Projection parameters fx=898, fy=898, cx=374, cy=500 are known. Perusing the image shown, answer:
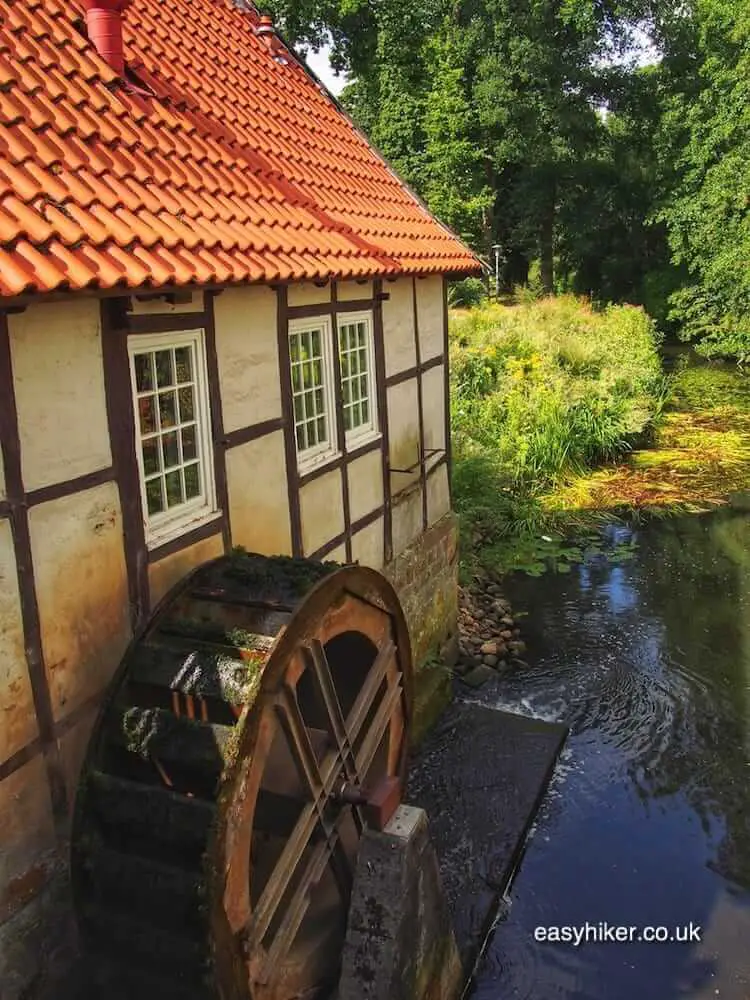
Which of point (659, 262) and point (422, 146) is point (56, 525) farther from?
point (659, 262)

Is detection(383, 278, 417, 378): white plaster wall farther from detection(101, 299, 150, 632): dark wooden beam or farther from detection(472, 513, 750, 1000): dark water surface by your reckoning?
detection(472, 513, 750, 1000): dark water surface

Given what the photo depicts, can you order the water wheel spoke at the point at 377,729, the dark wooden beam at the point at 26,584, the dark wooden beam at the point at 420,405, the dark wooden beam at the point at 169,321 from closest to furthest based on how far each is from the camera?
the dark wooden beam at the point at 26,584 → the dark wooden beam at the point at 169,321 → the water wheel spoke at the point at 377,729 → the dark wooden beam at the point at 420,405

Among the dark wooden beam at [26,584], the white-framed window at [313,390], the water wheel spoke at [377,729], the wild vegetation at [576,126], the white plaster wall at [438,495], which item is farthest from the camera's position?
the wild vegetation at [576,126]

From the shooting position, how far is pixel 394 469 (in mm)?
8023

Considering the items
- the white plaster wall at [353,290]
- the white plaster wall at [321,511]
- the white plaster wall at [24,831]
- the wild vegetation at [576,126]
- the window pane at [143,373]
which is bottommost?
the white plaster wall at [24,831]

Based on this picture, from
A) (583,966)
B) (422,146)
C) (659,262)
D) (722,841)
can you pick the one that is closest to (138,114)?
(583,966)

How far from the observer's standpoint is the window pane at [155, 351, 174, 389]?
488cm

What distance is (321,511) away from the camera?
6.73 meters

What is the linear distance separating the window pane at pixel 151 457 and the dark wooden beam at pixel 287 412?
134 centimetres

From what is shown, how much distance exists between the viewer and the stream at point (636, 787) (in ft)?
19.9

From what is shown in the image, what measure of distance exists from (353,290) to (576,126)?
1097 inches

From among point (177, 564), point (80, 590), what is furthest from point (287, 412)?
point (80, 590)

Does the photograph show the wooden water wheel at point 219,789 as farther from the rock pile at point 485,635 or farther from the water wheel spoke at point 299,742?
the rock pile at point 485,635

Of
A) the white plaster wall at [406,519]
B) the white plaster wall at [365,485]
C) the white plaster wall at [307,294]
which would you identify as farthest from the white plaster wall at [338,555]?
the white plaster wall at [307,294]
